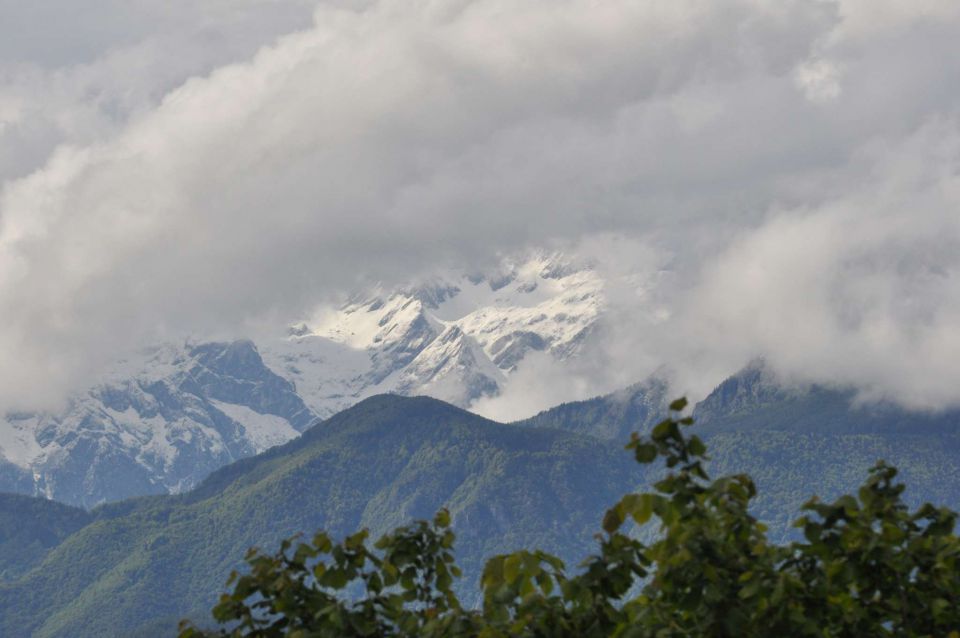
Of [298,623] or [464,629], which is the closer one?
[464,629]

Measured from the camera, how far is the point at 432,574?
30.7 meters

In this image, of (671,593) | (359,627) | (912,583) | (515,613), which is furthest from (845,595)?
(359,627)

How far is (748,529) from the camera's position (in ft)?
91.9

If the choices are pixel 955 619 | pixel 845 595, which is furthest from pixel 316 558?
pixel 955 619

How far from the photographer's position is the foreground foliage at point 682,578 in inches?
1043

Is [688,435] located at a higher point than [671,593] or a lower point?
higher

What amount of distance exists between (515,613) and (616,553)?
7.01ft

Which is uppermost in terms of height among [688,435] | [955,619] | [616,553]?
[688,435]

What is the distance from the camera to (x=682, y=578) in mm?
26609

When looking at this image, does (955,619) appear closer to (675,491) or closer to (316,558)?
(675,491)

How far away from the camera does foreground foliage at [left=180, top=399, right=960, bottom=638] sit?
26.5 meters

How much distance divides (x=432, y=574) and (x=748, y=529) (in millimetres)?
6486

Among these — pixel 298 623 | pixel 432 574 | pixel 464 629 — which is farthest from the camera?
pixel 432 574

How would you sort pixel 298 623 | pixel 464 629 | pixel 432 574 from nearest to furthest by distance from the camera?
pixel 464 629
pixel 298 623
pixel 432 574
